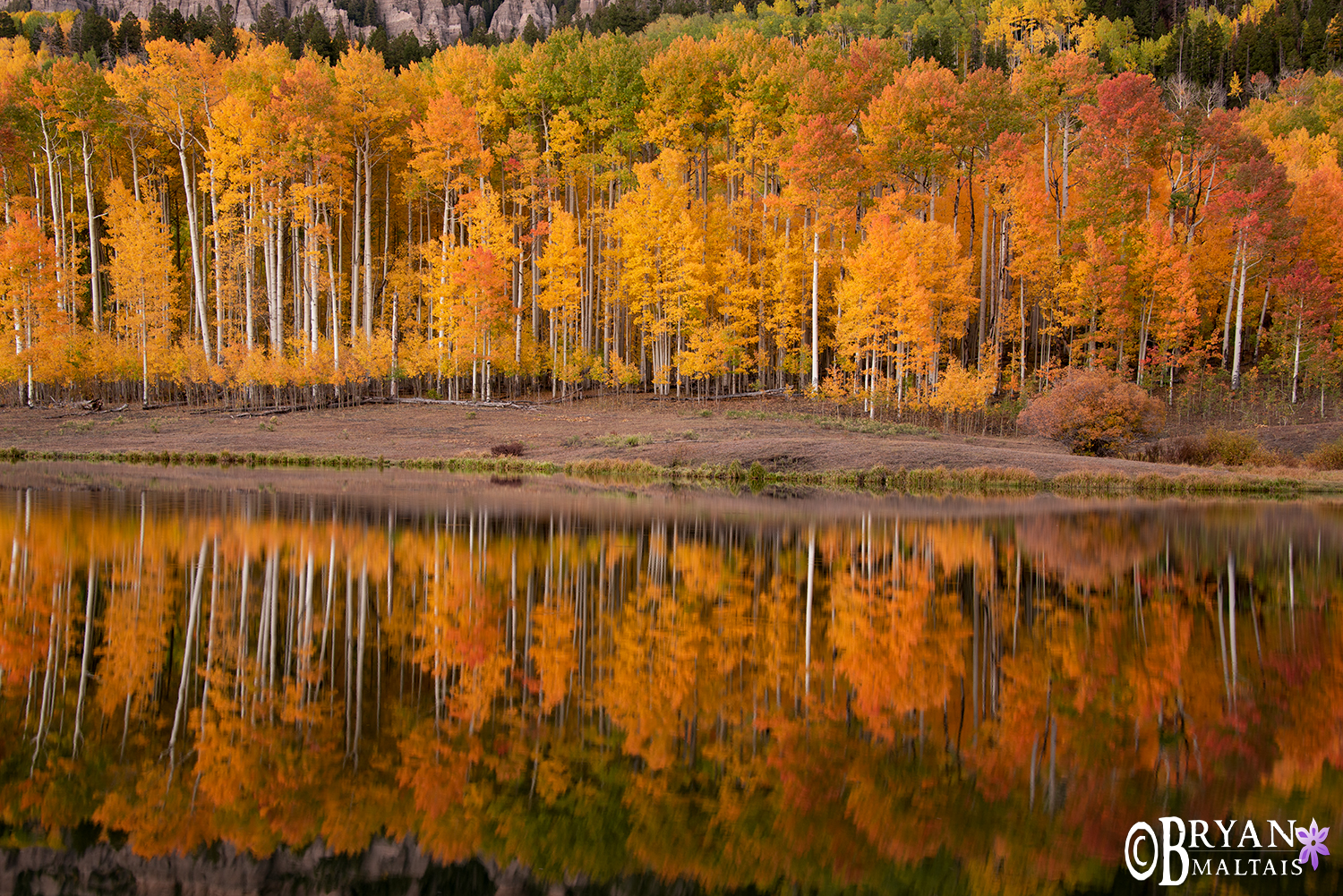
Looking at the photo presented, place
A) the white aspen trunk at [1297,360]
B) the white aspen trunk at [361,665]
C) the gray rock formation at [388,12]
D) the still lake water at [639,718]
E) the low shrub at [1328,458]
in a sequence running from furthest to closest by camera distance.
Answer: the gray rock formation at [388,12] → the white aspen trunk at [1297,360] → the low shrub at [1328,458] → the white aspen trunk at [361,665] → the still lake water at [639,718]

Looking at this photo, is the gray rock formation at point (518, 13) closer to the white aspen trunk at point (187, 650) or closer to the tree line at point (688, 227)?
the tree line at point (688, 227)

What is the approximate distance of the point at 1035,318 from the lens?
1928 inches

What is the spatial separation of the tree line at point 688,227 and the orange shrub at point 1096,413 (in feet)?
14.6

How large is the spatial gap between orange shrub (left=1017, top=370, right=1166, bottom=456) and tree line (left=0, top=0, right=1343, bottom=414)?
4.44 meters

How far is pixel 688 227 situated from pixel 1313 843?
42894 millimetres

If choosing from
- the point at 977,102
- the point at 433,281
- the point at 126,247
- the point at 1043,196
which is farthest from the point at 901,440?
the point at 126,247

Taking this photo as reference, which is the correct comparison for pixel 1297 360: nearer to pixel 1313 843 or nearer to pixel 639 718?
pixel 1313 843

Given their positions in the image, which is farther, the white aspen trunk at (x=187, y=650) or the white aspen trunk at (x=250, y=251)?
the white aspen trunk at (x=250, y=251)

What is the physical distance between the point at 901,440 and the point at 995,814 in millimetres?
31106

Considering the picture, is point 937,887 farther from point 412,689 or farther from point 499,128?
point 499,128

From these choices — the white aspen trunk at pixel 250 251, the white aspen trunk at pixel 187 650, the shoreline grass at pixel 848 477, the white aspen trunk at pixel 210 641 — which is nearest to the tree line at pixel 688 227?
the white aspen trunk at pixel 250 251

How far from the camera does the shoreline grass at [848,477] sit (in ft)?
96.8

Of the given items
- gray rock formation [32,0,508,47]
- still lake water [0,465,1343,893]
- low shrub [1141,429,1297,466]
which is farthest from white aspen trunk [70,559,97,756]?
gray rock formation [32,0,508,47]

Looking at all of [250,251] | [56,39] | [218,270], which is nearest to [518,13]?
[56,39]
